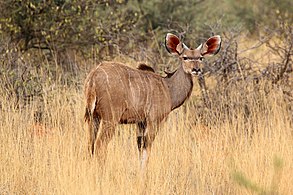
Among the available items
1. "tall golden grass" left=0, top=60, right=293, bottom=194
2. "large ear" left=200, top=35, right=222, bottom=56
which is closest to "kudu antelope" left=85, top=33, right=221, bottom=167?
"large ear" left=200, top=35, right=222, bottom=56

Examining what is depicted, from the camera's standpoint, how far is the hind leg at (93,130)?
601cm

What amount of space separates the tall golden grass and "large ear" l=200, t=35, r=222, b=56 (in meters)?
0.80

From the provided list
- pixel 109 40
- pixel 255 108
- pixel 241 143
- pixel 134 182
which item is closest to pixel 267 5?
pixel 109 40

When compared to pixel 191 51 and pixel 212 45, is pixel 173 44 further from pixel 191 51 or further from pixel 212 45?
pixel 212 45

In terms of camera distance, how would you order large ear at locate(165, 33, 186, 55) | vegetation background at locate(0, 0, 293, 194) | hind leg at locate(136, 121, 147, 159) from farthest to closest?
large ear at locate(165, 33, 186, 55)
hind leg at locate(136, 121, 147, 159)
vegetation background at locate(0, 0, 293, 194)

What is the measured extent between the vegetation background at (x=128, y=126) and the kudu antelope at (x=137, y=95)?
0.20 metres

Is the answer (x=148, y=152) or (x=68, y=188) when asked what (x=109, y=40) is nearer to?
(x=148, y=152)

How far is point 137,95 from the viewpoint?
6180 mm

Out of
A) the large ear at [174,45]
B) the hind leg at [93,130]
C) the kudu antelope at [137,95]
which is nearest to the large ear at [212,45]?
the kudu antelope at [137,95]

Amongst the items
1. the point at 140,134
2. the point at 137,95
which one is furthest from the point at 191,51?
the point at 140,134

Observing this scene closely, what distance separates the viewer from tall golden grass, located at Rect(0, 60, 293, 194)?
5.28 m

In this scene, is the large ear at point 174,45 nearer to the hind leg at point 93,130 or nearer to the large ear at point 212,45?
the large ear at point 212,45

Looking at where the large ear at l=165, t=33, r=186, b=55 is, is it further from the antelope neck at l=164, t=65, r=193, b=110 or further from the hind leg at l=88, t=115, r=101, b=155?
the hind leg at l=88, t=115, r=101, b=155

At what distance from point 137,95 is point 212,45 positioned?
3.64 feet
